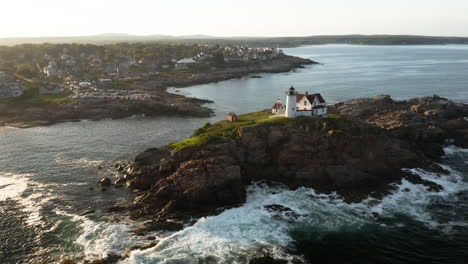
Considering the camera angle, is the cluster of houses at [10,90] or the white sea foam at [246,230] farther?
the cluster of houses at [10,90]

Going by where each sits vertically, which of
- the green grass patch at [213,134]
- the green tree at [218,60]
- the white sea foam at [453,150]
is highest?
the green tree at [218,60]

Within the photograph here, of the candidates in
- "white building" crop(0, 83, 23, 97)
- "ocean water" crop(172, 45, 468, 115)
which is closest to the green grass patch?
"ocean water" crop(172, 45, 468, 115)

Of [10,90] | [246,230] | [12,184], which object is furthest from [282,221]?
[10,90]

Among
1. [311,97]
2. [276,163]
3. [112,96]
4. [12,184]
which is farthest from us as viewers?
[112,96]

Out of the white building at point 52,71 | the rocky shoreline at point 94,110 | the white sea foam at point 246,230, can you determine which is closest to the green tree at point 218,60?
the white building at point 52,71

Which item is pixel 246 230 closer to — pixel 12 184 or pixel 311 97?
pixel 311 97

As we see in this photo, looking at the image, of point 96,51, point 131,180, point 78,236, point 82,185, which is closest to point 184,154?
point 131,180

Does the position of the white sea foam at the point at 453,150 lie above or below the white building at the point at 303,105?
below

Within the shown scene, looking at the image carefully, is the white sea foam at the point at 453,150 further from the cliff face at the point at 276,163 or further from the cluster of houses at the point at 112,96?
the cluster of houses at the point at 112,96

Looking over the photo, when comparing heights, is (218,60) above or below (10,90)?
above
